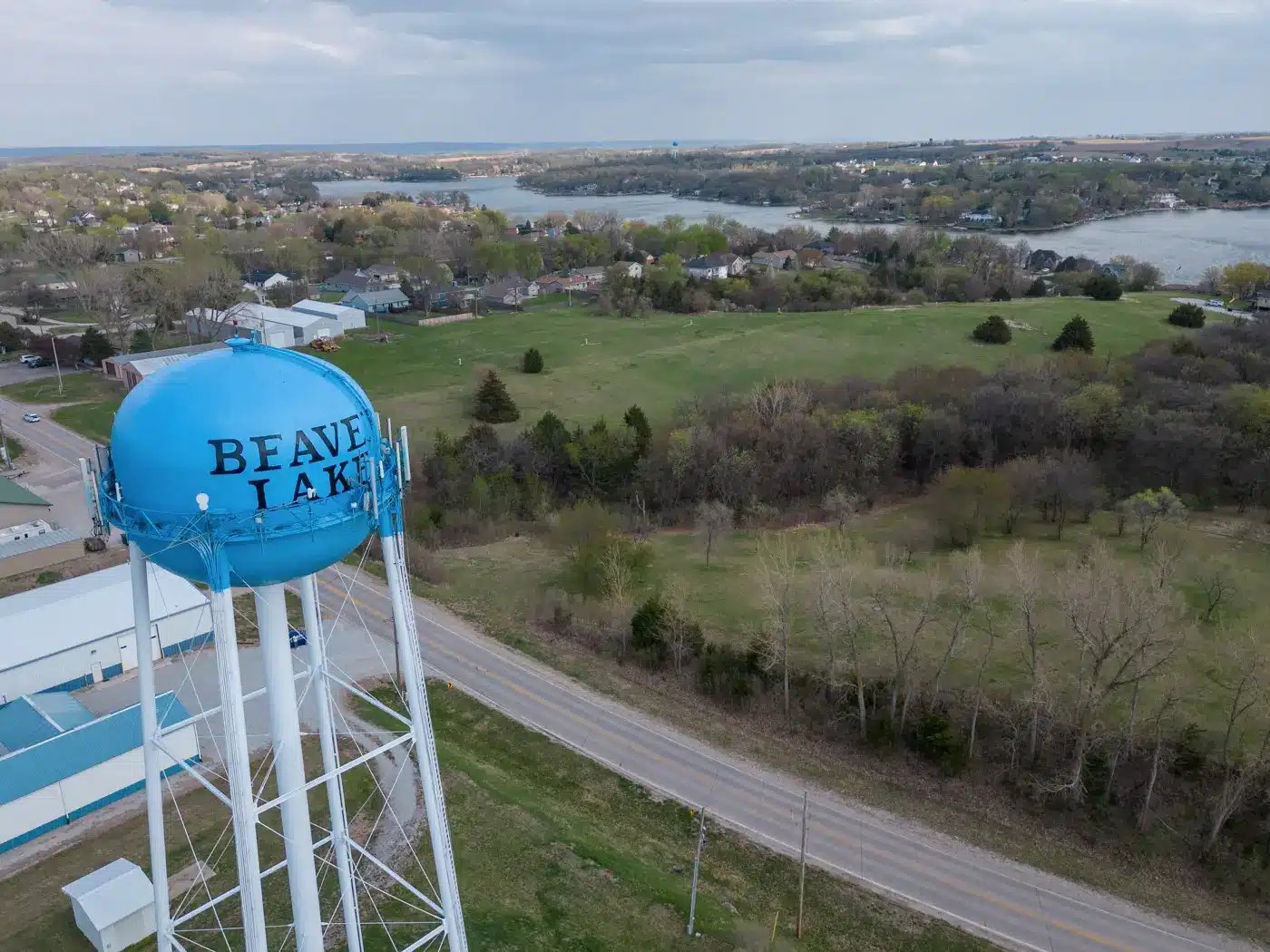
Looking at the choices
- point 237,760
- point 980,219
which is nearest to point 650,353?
point 237,760

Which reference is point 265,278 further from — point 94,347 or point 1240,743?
point 1240,743

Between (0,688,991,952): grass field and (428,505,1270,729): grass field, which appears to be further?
(428,505,1270,729): grass field

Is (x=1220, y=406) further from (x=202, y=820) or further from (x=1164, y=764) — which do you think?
(x=202, y=820)

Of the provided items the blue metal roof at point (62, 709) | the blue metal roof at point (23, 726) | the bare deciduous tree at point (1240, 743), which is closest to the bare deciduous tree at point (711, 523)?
the bare deciduous tree at point (1240, 743)

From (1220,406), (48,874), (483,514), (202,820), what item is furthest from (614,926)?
(1220,406)

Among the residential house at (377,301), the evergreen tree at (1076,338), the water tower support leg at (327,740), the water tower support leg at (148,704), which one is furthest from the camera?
A: the residential house at (377,301)

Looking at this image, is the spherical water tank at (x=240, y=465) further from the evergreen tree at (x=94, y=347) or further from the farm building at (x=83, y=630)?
the evergreen tree at (x=94, y=347)

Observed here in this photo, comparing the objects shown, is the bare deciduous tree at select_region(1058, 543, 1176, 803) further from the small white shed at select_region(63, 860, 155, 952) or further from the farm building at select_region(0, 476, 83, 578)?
the farm building at select_region(0, 476, 83, 578)

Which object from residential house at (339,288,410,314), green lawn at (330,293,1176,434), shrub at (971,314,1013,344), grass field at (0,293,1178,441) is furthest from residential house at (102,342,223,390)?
shrub at (971,314,1013,344)
